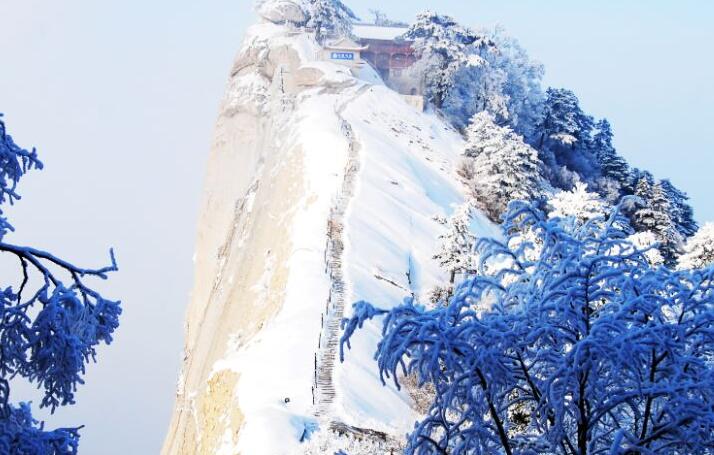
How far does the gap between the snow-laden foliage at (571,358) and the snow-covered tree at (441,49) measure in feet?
182

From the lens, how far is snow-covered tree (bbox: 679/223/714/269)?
112 ft

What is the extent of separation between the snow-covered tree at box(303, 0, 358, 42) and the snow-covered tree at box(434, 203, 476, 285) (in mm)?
43120

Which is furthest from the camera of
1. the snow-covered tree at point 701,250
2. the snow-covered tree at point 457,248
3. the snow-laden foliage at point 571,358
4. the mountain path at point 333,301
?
the snow-covered tree at point 701,250

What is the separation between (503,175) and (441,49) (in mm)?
22455

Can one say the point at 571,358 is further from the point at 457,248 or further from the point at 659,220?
the point at 659,220

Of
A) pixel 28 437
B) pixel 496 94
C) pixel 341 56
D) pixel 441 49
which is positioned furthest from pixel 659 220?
pixel 28 437

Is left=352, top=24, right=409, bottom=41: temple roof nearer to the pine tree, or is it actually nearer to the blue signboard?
the blue signboard

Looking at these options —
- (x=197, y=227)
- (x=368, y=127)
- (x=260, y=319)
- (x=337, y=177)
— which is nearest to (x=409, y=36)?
(x=368, y=127)

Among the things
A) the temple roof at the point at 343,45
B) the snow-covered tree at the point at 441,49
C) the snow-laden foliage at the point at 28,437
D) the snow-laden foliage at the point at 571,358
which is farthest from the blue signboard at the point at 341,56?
the snow-laden foliage at the point at 28,437

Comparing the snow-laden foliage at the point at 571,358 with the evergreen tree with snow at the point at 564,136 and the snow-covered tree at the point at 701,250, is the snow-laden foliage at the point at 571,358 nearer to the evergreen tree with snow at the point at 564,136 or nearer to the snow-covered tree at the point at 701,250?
the snow-covered tree at the point at 701,250

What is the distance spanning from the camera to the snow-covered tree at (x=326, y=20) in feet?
229

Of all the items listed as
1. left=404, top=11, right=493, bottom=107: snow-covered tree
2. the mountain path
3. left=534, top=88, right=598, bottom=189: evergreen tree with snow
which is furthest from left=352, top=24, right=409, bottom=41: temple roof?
the mountain path

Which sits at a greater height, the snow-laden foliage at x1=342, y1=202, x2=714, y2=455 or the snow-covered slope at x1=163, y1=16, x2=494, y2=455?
the snow-covered slope at x1=163, y1=16, x2=494, y2=455

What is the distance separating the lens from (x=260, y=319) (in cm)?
2519
